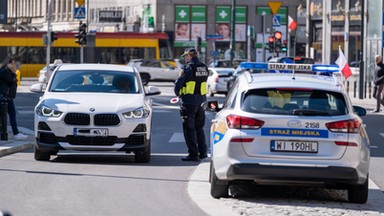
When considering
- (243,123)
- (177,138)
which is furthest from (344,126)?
(177,138)

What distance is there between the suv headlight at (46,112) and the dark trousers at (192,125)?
6.72 ft

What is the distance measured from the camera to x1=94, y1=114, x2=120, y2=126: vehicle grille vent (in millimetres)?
15930

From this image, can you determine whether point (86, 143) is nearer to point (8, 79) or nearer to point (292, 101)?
point (8, 79)

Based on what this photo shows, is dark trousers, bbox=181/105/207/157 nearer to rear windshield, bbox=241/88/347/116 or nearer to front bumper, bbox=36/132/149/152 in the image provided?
front bumper, bbox=36/132/149/152

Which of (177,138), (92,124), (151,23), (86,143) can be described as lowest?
(177,138)

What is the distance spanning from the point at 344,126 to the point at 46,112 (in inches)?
236

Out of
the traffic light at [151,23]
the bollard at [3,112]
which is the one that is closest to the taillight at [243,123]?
the bollard at [3,112]

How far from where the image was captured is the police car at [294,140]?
11453 millimetres

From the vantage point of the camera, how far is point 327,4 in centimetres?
6134

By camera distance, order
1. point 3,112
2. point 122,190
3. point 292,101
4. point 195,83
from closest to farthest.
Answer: point 292,101, point 122,190, point 195,83, point 3,112

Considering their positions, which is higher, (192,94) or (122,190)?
(192,94)

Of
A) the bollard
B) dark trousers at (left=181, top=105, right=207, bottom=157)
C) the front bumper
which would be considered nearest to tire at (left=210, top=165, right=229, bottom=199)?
the front bumper

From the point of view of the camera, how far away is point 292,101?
38.6 feet

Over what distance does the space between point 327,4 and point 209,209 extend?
51207 millimetres
